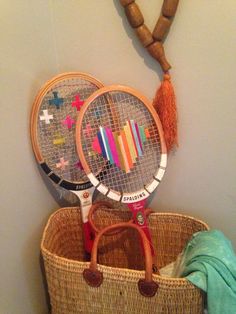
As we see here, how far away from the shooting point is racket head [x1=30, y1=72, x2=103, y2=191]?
91 centimetres

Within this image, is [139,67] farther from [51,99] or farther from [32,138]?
[32,138]

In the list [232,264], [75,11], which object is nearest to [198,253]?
[232,264]

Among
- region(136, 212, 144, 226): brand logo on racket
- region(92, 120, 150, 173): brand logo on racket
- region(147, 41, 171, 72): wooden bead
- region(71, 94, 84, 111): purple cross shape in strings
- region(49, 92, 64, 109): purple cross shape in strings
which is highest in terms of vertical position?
region(147, 41, 171, 72): wooden bead

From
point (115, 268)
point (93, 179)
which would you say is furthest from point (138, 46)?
point (115, 268)

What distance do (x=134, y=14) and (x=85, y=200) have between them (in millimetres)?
588

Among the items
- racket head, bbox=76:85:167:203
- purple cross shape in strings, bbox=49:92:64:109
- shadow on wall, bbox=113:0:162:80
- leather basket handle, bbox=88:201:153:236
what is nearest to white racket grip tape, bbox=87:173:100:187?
racket head, bbox=76:85:167:203

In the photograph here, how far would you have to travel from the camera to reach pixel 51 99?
3.05ft

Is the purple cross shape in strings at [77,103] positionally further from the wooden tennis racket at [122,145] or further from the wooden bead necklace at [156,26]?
the wooden bead necklace at [156,26]

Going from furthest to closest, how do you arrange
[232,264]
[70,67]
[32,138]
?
[70,67] < [32,138] < [232,264]

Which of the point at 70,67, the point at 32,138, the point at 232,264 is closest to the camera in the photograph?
the point at 232,264

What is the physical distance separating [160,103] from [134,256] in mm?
544

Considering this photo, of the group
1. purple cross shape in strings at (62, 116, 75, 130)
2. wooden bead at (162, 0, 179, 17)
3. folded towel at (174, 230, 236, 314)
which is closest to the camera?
folded towel at (174, 230, 236, 314)

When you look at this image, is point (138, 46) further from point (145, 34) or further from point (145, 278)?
point (145, 278)

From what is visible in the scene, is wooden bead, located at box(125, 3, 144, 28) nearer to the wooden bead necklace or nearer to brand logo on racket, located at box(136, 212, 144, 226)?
the wooden bead necklace
